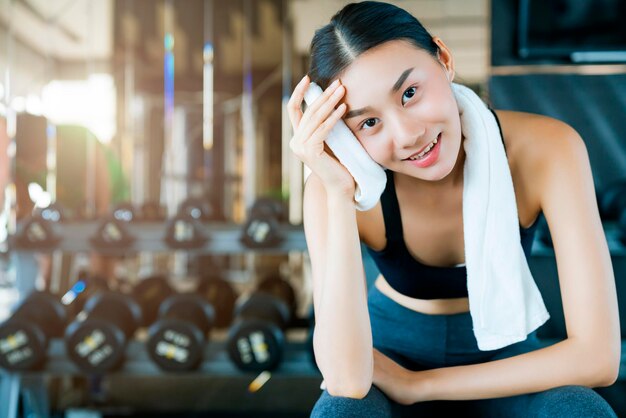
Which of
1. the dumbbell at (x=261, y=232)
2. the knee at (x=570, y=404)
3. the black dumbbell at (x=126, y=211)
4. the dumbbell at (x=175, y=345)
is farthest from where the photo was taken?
the black dumbbell at (x=126, y=211)

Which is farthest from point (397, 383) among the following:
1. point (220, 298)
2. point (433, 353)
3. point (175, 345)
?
point (220, 298)

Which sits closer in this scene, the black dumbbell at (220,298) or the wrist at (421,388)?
the wrist at (421,388)

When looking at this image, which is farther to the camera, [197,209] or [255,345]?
[197,209]

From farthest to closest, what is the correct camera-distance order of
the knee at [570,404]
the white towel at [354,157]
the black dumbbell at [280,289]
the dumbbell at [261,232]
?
the black dumbbell at [280,289] < the dumbbell at [261,232] < the white towel at [354,157] < the knee at [570,404]

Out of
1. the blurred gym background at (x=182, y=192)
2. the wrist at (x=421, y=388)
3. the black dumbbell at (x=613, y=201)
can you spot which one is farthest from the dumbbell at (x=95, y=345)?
the black dumbbell at (x=613, y=201)

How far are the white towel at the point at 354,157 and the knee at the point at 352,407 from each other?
33cm

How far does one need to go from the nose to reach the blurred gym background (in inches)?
18.5

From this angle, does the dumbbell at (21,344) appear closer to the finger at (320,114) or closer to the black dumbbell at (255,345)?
the black dumbbell at (255,345)

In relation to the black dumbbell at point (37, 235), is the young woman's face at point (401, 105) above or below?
above

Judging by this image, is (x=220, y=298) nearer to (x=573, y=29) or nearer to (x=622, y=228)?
(x=622, y=228)

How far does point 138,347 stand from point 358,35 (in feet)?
5.91

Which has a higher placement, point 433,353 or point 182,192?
point 182,192

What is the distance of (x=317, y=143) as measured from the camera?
1.05m

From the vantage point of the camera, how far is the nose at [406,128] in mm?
975
